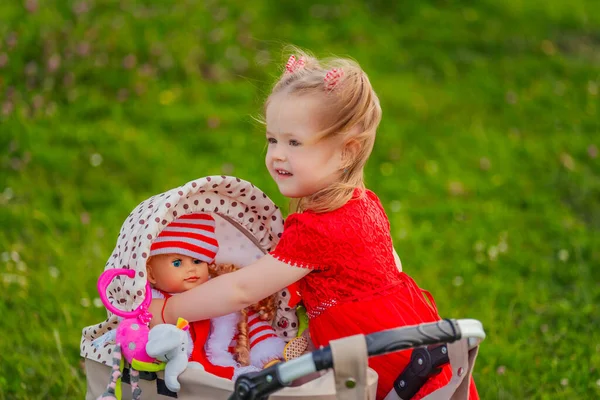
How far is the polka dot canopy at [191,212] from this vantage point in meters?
2.67

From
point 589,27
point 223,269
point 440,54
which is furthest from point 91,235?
point 589,27

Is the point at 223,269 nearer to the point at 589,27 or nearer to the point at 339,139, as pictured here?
the point at 339,139

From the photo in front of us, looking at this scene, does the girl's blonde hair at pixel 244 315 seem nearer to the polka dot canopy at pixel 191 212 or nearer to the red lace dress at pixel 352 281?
the polka dot canopy at pixel 191 212

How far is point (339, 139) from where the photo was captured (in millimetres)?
2811

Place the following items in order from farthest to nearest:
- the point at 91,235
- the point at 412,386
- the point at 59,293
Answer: the point at 91,235
the point at 59,293
the point at 412,386

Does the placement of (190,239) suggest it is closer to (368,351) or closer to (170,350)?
(170,350)

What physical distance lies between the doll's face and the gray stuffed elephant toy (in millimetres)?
357

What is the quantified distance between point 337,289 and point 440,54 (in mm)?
6126

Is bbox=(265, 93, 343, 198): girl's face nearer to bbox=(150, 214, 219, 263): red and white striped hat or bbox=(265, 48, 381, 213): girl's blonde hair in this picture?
bbox=(265, 48, 381, 213): girl's blonde hair

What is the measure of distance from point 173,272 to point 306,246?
0.48 m

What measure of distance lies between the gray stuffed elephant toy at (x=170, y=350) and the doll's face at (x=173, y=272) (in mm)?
357

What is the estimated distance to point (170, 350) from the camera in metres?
2.52

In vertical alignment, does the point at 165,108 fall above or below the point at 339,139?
below

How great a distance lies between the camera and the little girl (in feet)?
9.00
